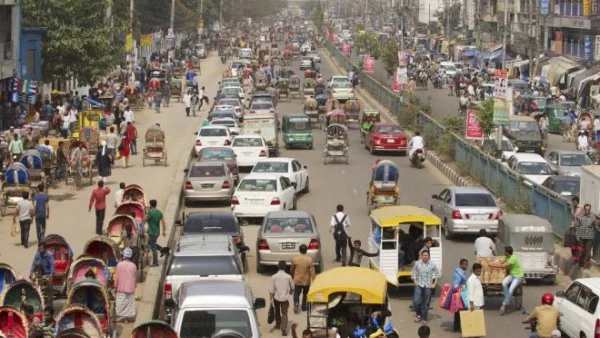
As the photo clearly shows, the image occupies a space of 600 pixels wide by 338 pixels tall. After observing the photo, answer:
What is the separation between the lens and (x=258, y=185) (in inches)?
1280

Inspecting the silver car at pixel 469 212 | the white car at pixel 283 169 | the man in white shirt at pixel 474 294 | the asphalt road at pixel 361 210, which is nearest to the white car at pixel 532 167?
the asphalt road at pixel 361 210

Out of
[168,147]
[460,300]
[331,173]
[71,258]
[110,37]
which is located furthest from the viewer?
[110,37]

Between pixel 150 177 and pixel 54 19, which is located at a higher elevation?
pixel 54 19

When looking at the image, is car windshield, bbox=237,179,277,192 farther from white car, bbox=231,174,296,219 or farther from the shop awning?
the shop awning

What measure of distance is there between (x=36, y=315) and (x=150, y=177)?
2128cm

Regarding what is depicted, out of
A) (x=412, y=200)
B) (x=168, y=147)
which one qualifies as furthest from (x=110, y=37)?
(x=412, y=200)

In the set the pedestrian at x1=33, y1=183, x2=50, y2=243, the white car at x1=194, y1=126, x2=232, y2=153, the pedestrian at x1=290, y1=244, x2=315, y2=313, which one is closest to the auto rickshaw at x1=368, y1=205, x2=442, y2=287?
the pedestrian at x1=290, y1=244, x2=315, y2=313

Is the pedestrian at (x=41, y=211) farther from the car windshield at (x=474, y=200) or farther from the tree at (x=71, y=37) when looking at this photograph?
the tree at (x=71, y=37)

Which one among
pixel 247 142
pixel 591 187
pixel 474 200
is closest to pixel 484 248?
pixel 591 187

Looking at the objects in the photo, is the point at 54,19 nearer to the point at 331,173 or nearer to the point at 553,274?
the point at 331,173

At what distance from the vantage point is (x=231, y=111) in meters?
55.1

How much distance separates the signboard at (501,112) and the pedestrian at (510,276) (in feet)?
59.6

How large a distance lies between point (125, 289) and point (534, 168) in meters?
21.4

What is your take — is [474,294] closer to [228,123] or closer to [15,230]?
[15,230]
